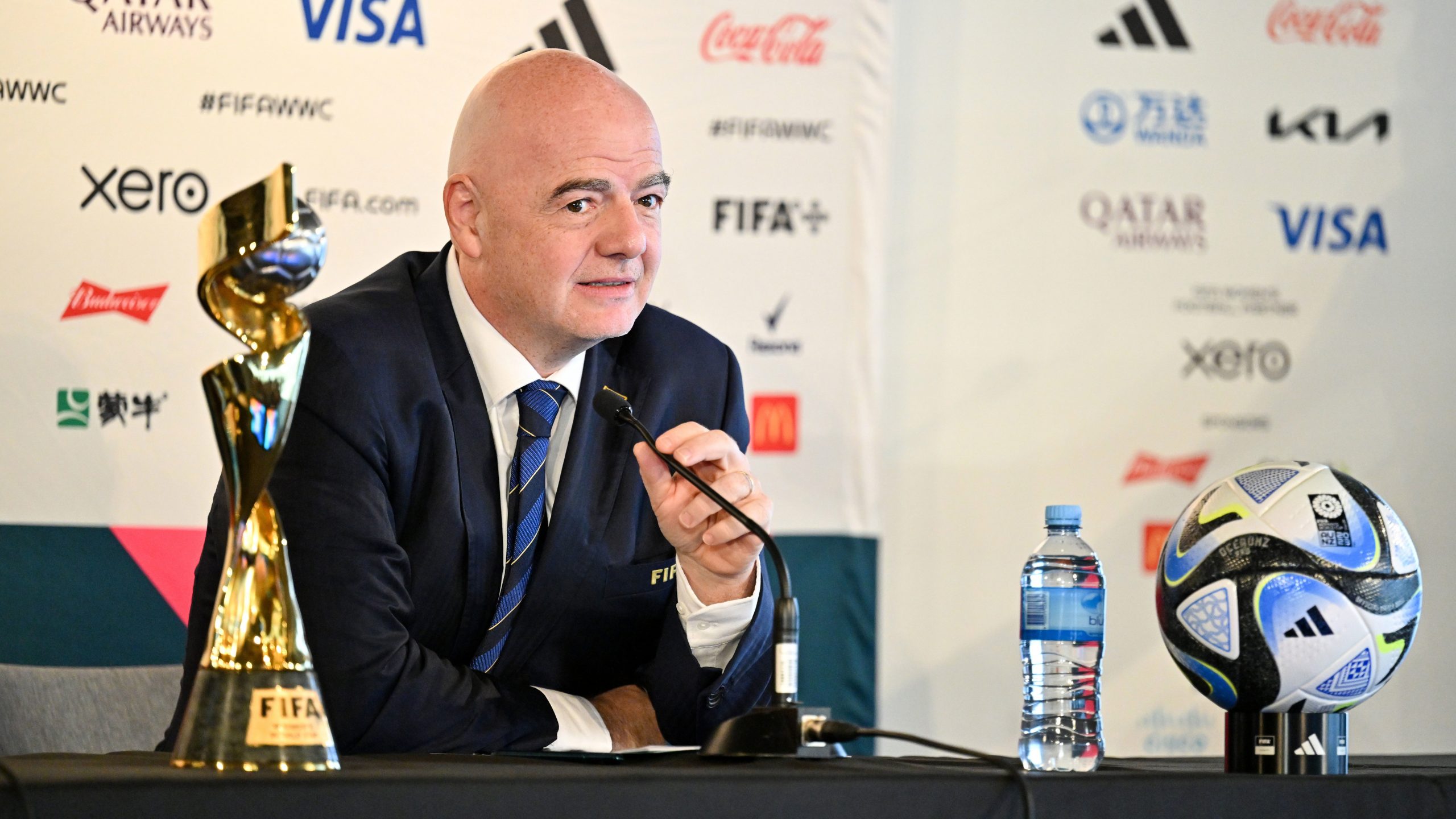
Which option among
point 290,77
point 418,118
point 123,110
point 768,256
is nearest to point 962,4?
point 768,256

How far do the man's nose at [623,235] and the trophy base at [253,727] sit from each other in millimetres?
1048

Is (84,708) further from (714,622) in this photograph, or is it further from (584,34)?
(584,34)

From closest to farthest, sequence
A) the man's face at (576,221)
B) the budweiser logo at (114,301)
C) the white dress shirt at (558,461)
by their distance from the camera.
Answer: the white dress shirt at (558,461) → the man's face at (576,221) → the budweiser logo at (114,301)

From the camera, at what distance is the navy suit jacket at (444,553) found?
5.60ft

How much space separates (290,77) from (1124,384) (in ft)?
7.95

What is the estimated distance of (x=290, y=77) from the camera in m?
3.57

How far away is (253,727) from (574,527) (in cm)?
91

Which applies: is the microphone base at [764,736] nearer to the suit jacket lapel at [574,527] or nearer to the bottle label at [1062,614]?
the bottle label at [1062,614]

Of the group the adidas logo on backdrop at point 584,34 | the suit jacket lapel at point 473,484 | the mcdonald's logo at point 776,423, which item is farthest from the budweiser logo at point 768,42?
the suit jacket lapel at point 473,484

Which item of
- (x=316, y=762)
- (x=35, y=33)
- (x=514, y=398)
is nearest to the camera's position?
(x=316, y=762)

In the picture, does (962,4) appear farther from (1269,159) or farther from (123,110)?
(123,110)

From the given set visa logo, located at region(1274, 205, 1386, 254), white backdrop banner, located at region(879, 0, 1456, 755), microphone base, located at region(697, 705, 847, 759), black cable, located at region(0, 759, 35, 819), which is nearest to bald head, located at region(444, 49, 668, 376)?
microphone base, located at region(697, 705, 847, 759)

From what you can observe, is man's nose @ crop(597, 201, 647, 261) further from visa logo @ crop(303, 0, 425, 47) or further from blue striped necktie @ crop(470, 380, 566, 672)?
visa logo @ crop(303, 0, 425, 47)

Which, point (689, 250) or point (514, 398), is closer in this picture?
point (514, 398)
